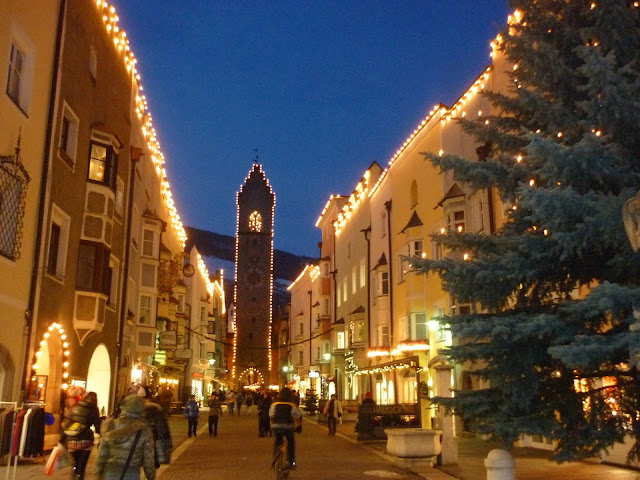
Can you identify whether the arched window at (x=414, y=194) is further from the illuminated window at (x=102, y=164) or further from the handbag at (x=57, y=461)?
the handbag at (x=57, y=461)

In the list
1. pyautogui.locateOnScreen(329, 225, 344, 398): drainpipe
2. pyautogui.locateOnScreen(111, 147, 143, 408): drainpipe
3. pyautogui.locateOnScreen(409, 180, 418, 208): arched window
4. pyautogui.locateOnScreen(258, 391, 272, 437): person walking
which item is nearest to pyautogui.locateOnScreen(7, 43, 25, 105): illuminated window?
pyautogui.locateOnScreen(111, 147, 143, 408): drainpipe

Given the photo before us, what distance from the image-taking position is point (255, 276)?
94.8 metres

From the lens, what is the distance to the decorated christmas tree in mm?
8828

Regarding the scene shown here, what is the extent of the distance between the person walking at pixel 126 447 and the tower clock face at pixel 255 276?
287ft

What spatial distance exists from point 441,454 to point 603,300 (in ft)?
31.5

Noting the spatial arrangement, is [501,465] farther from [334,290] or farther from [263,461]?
[334,290]

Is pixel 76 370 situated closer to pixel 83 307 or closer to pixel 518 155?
pixel 83 307

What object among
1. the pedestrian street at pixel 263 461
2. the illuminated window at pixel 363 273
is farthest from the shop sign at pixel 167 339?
the pedestrian street at pixel 263 461

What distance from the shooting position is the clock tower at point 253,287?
94.1 m

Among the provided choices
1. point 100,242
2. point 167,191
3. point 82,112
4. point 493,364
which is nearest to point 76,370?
point 100,242

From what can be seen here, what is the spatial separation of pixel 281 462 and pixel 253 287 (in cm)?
8145

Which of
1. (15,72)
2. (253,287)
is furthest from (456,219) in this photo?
(253,287)

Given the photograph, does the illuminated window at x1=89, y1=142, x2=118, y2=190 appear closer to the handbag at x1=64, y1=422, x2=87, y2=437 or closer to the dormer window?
the dormer window

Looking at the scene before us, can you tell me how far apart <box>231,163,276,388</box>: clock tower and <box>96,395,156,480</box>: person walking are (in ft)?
285
